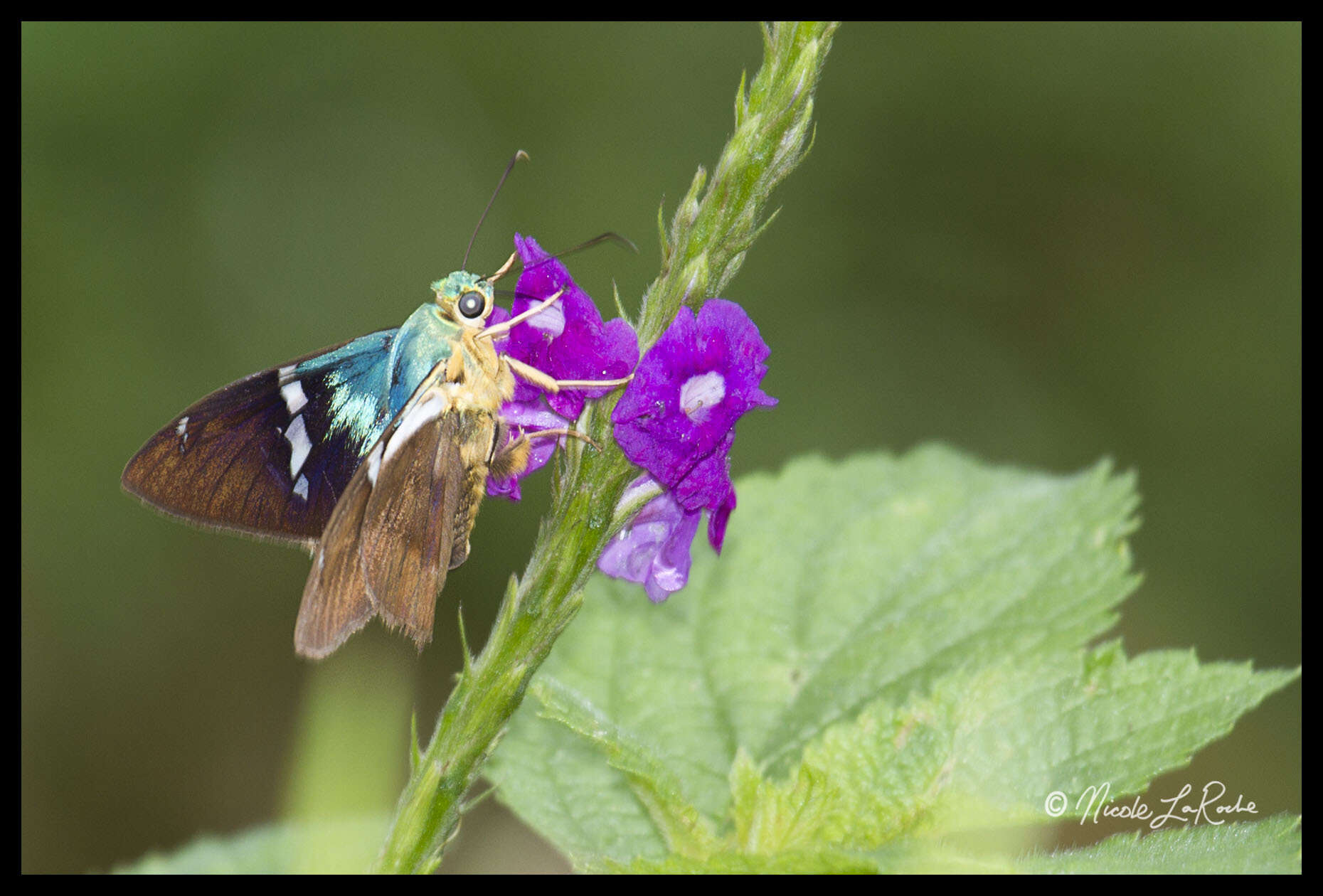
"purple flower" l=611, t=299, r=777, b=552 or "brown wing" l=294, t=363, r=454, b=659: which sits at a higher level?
"purple flower" l=611, t=299, r=777, b=552

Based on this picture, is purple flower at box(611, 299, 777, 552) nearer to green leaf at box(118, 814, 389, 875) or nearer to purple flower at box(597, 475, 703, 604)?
Answer: purple flower at box(597, 475, 703, 604)

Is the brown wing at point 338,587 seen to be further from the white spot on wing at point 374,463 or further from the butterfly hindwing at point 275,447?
the butterfly hindwing at point 275,447

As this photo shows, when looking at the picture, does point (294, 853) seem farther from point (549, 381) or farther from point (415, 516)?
point (549, 381)

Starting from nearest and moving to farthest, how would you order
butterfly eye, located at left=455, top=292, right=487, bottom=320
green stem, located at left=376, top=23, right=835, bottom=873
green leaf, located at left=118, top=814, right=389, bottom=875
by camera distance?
green stem, located at left=376, top=23, right=835, bottom=873, butterfly eye, located at left=455, top=292, right=487, bottom=320, green leaf, located at left=118, top=814, right=389, bottom=875

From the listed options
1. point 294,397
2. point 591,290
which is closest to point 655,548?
point 294,397

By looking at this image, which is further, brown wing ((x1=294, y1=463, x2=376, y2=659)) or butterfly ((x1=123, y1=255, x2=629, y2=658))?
butterfly ((x1=123, y1=255, x2=629, y2=658))

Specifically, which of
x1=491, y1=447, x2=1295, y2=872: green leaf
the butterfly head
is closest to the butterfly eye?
the butterfly head

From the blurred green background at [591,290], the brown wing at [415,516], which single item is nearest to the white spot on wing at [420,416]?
the brown wing at [415,516]
